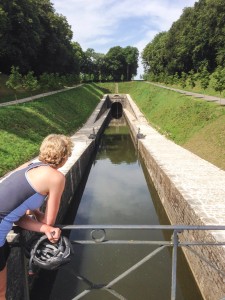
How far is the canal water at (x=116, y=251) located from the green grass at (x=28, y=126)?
3144 mm

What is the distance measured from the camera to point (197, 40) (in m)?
50.0

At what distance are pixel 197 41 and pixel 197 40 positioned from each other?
0.25 m

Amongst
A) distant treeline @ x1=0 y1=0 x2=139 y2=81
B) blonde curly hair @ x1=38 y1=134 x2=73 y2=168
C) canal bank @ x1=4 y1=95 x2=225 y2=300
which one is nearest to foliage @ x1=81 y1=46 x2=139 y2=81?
distant treeline @ x1=0 y1=0 x2=139 y2=81

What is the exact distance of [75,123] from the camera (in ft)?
83.7

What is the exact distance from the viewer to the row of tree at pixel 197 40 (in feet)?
149

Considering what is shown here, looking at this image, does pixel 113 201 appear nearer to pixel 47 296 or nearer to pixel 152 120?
pixel 47 296

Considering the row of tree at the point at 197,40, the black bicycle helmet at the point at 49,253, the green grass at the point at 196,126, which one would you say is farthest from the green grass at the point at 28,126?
the row of tree at the point at 197,40

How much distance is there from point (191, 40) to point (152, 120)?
30.8 m

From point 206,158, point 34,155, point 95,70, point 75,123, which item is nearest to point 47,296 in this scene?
point 34,155

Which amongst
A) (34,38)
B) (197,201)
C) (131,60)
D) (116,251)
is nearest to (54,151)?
(197,201)

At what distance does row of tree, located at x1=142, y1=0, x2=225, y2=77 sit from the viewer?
45312 millimetres

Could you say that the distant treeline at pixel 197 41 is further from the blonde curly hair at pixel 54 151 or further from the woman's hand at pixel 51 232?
the woman's hand at pixel 51 232

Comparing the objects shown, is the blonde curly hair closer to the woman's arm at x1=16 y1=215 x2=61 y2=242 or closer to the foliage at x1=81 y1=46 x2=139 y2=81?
the woman's arm at x1=16 y1=215 x2=61 y2=242

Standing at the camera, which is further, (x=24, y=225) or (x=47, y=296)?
(x=47, y=296)
